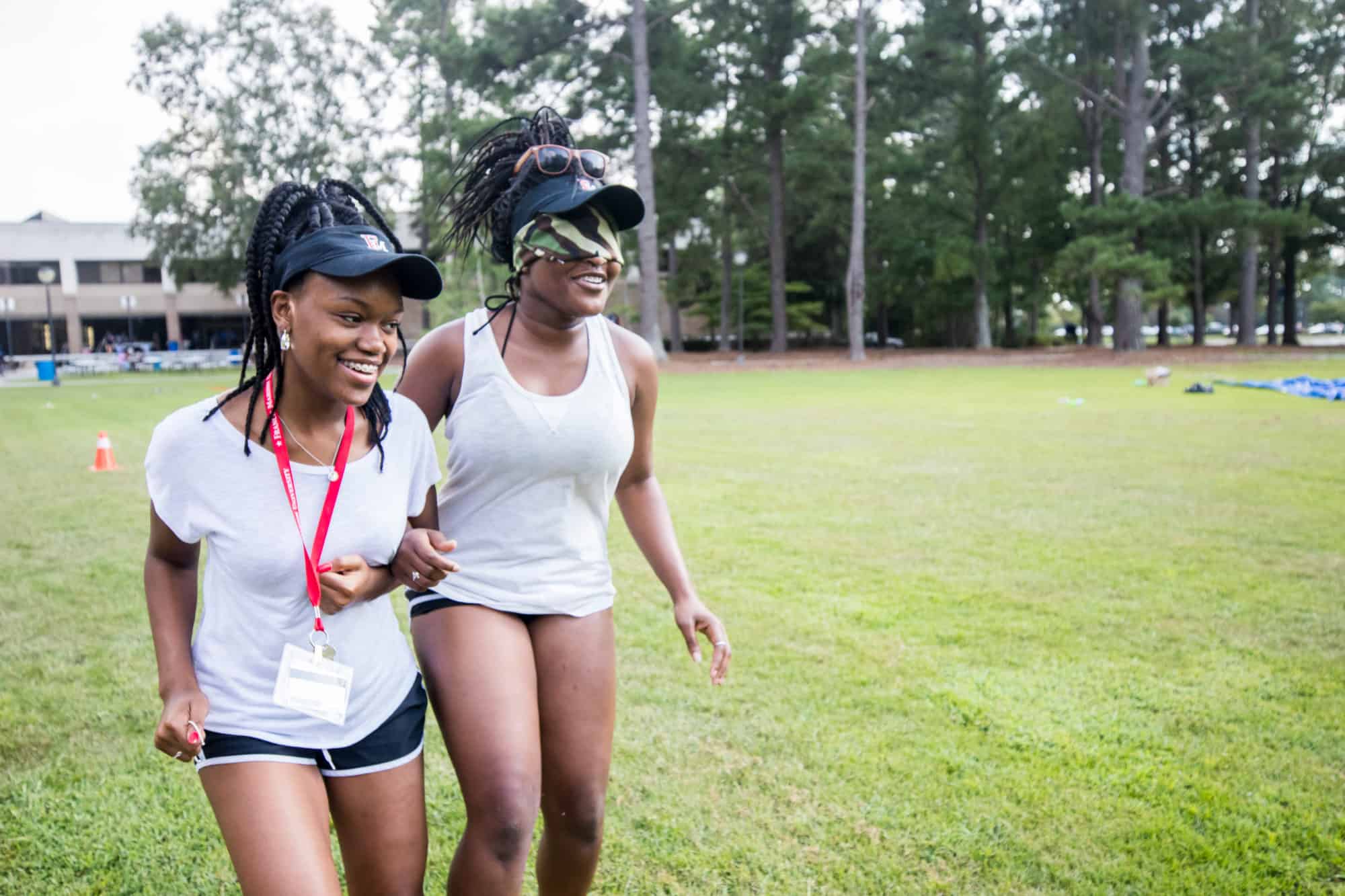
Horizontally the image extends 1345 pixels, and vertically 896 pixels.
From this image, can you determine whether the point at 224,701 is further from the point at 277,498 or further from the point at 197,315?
the point at 197,315

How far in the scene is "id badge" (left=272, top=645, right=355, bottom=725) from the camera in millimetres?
2209

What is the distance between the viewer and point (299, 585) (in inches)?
88.9

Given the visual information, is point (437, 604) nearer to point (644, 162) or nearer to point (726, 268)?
point (644, 162)

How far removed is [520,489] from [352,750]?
0.80 m

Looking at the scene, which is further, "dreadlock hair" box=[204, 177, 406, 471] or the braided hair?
the braided hair

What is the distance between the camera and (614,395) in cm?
296

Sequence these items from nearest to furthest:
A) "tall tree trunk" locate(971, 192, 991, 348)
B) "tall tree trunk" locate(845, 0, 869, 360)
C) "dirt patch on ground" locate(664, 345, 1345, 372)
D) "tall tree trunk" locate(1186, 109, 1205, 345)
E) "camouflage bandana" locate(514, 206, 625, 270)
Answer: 1. "camouflage bandana" locate(514, 206, 625, 270)
2. "dirt patch on ground" locate(664, 345, 1345, 372)
3. "tall tree trunk" locate(845, 0, 869, 360)
4. "tall tree trunk" locate(1186, 109, 1205, 345)
5. "tall tree trunk" locate(971, 192, 991, 348)

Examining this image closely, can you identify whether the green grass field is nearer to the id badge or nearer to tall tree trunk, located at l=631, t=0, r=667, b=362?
the id badge

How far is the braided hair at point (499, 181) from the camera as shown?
308 cm

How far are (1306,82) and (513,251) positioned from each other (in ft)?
142

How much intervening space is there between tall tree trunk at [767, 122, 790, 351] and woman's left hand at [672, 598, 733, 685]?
125 ft

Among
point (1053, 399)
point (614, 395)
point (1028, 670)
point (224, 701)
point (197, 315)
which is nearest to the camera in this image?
point (224, 701)

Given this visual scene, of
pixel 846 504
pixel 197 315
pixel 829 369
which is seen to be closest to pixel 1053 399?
pixel 846 504

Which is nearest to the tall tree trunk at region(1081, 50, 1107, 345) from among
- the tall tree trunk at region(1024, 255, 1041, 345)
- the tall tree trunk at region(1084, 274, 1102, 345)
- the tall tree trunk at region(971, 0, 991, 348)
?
the tall tree trunk at region(1084, 274, 1102, 345)
